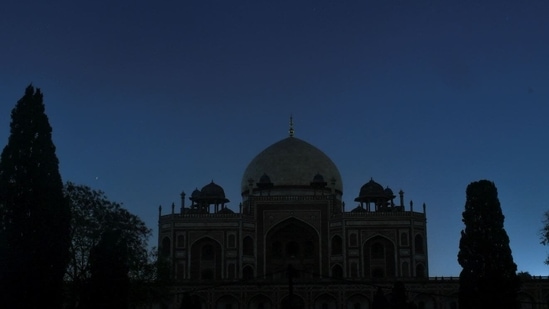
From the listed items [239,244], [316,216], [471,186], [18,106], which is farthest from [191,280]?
[18,106]

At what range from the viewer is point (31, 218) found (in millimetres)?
33375

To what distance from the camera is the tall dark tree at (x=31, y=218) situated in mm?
32844

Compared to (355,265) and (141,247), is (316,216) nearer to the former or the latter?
(355,265)

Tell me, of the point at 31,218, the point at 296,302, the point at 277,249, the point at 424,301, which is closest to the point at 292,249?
the point at 277,249

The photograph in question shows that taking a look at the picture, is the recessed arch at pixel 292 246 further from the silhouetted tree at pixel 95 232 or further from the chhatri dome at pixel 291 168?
the silhouetted tree at pixel 95 232

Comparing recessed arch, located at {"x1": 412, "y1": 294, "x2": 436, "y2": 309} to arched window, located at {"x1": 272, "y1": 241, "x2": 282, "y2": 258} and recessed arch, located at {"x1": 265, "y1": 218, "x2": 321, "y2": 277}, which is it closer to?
recessed arch, located at {"x1": 265, "y1": 218, "x2": 321, "y2": 277}

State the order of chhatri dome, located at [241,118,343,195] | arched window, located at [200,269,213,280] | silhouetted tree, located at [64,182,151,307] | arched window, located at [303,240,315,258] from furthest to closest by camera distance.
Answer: chhatri dome, located at [241,118,343,195] < arched window, located at [303,240,315,258] < arched window, located at [200,269,213,280] < silhouetted tree, located at [64,182,151,307]

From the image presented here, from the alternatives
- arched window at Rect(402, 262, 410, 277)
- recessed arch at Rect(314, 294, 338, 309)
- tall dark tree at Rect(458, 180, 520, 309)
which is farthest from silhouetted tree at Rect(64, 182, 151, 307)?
arched window at Rect(402, 262, 410, 277)

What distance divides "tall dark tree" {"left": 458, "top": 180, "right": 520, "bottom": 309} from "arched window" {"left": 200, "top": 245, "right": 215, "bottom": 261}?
29703mm

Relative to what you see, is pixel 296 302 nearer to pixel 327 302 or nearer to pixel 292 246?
pixel 327 302

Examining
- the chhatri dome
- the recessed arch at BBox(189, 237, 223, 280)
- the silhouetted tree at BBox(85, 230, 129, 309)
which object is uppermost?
the chhatri dome

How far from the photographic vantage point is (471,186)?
4644 centimetres

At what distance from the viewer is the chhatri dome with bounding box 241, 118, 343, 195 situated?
7750cm

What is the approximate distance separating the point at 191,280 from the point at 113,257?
1185 inches
